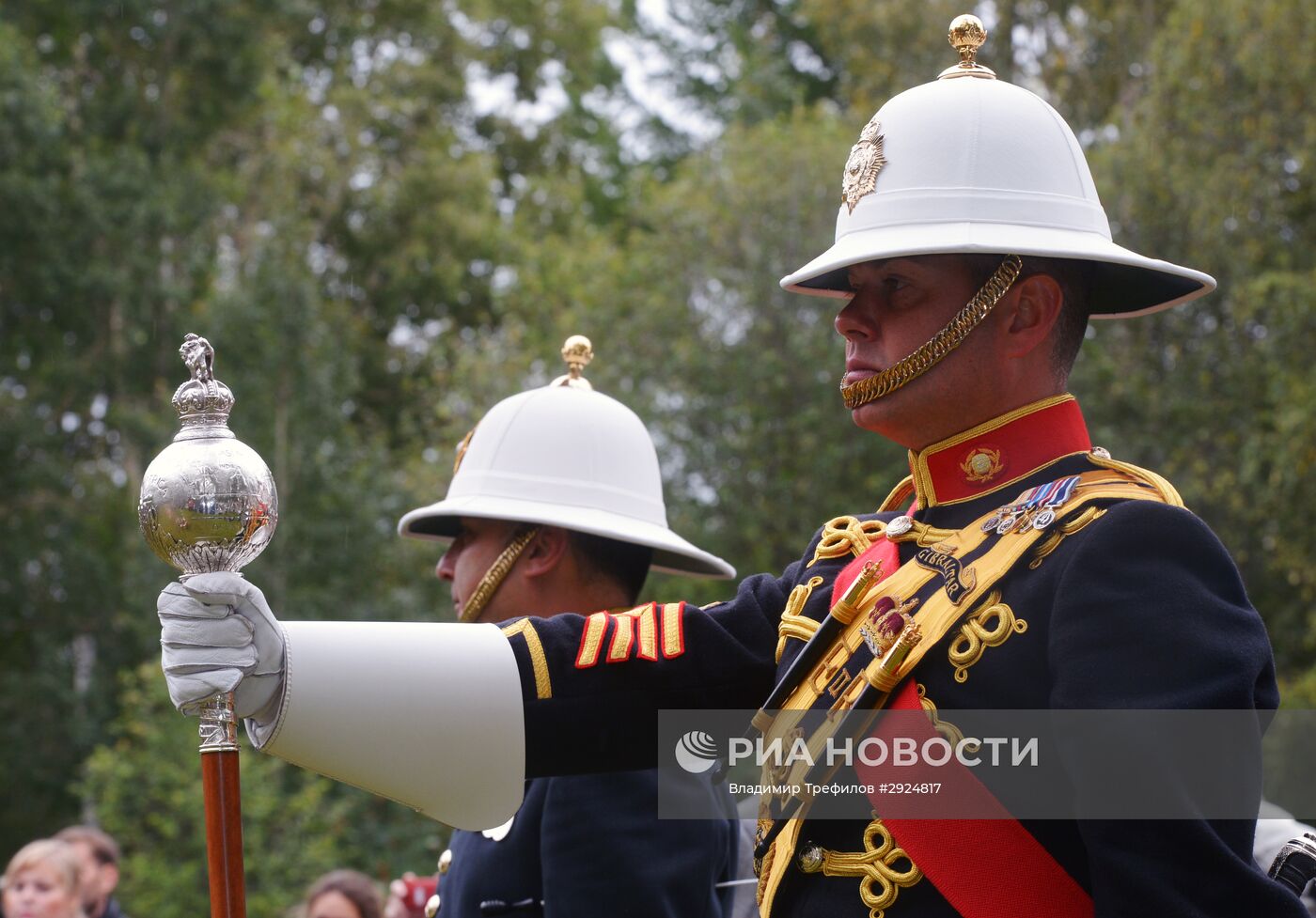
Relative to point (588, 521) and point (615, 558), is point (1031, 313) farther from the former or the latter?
point (615, 558)

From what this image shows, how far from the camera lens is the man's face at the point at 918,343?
3.33m

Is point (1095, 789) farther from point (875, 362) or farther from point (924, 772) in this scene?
point (875, 362)

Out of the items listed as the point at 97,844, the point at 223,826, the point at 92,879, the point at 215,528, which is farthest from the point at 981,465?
the point at 97,844

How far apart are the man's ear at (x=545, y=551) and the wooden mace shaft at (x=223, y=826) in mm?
1962

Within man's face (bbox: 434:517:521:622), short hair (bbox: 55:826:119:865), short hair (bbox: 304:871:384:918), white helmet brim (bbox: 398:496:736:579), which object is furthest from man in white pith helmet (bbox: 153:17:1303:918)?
short hair (bbox: 55:826:119:865)

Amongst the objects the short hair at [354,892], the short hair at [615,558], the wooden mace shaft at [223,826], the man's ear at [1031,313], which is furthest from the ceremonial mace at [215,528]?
the short hair at [354,892]

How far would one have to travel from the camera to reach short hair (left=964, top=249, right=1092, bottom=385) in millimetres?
3336

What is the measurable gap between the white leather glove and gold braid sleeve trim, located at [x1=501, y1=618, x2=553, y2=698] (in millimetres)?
575

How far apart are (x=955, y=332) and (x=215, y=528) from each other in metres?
1.31

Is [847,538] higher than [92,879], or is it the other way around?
[92,879]

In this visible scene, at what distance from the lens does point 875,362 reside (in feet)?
11.1

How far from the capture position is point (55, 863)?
824cm

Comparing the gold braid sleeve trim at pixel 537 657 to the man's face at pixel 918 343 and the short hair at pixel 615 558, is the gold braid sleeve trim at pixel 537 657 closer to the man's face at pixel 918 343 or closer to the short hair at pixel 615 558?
the man's face at pixel 918 343

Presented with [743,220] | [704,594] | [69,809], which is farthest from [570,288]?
[69,809]
